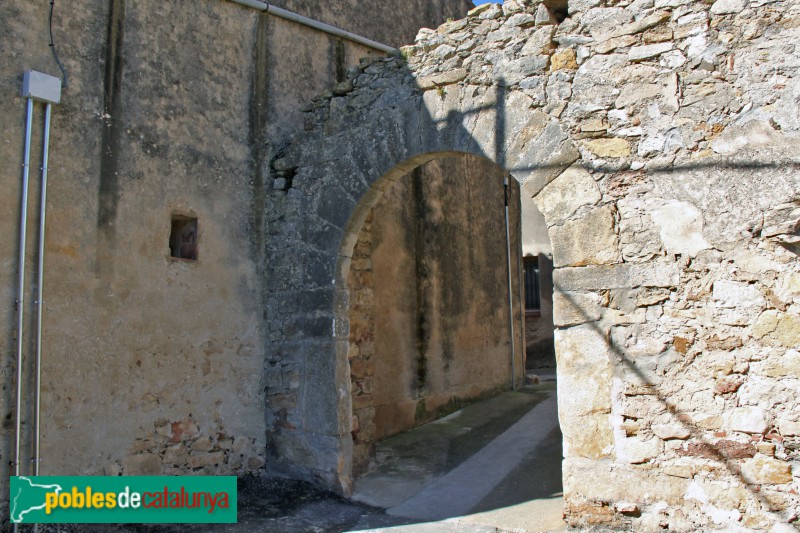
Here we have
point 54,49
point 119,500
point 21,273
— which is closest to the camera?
point 21,273

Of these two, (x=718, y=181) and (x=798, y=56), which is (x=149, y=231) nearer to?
(x=718, y=181)

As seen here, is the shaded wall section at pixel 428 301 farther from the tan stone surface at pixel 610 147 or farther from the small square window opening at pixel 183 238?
the tan stone surface at pixel 610 147

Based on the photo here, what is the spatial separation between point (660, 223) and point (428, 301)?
375 cm

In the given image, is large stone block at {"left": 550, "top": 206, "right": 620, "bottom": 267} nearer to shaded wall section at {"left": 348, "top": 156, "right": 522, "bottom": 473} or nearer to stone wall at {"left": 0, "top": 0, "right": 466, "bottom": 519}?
shaded wall section at {"left": 348, "top": 156, "right": 522, "bottom": 473}

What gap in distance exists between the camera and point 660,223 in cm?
376

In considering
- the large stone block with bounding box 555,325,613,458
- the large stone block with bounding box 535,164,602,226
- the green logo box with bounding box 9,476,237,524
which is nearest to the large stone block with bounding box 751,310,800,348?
the large stone block with bounding box 555,325,613,458

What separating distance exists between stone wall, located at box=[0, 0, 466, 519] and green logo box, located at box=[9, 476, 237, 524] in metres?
0.10

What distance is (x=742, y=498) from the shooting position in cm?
338

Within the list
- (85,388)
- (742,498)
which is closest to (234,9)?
(85,388)

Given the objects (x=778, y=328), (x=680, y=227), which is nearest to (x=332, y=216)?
(x=680, y=227)

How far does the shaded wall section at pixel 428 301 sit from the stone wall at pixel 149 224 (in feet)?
2.85

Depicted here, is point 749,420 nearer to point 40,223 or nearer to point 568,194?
point 568,194

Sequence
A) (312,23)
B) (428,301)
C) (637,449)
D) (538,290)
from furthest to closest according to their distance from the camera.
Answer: (538,290) → (428,301) → (312,23) → (637,449)

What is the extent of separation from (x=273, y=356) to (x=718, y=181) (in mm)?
3583
